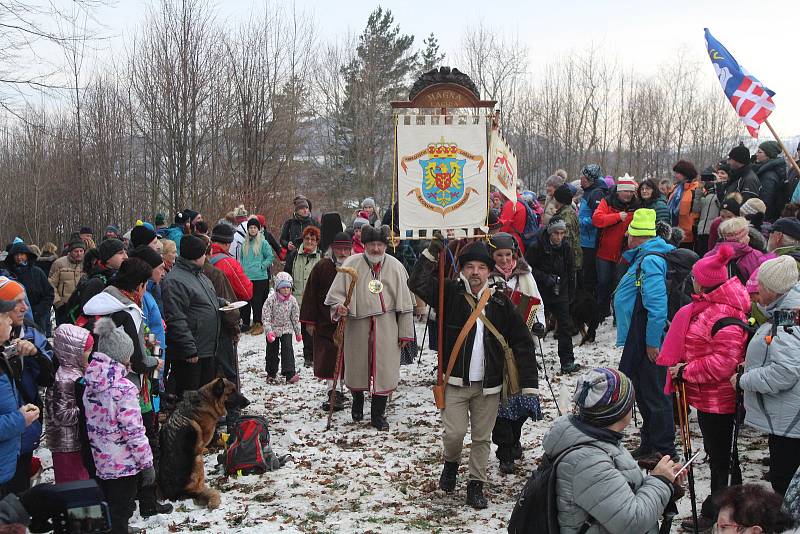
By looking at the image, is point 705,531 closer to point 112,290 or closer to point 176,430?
point 176,430

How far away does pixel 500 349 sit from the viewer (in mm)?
6059

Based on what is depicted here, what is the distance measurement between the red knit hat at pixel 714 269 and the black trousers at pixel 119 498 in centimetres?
439

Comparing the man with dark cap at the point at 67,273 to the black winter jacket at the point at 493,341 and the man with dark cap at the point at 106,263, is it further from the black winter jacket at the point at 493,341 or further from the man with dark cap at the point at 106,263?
the black winter jacket at the point at 493,341

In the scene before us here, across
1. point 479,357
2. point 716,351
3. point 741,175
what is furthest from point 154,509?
point 741,175

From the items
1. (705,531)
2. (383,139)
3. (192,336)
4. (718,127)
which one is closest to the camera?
(705,531)

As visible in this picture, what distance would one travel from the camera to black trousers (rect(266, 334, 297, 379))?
10273 mm

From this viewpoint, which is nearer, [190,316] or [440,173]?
[190,316]

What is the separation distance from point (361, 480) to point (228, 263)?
3.76 meters

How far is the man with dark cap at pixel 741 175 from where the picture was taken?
399 inches

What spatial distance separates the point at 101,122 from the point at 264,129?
492cm

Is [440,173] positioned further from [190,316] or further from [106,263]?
[106,263]

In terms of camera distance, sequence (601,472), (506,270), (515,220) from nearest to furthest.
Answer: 1. (601,472)
2. (506,270)
3. (515,220)

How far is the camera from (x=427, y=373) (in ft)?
34.8

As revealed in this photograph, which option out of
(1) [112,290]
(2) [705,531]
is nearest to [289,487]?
(1) [112,290]
